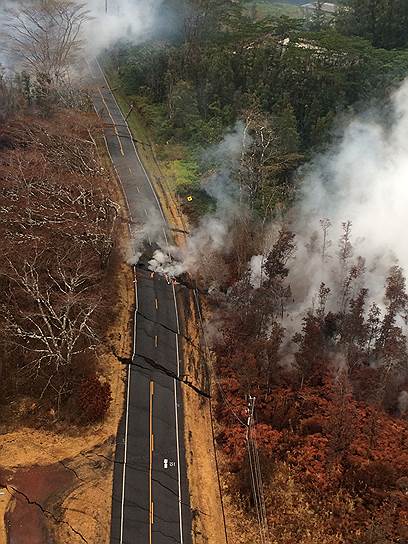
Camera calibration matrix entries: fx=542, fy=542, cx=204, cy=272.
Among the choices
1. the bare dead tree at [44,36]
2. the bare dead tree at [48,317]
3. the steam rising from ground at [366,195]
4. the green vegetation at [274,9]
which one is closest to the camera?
the bare dead tree at [48,317]

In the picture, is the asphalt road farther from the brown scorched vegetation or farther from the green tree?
the green tree

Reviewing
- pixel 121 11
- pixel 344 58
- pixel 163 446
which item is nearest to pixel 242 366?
pixel 163 446

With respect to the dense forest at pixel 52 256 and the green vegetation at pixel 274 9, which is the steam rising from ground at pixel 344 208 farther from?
the green vegetation at pixel 274 9

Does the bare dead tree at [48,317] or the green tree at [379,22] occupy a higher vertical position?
the green tree at [379,22]

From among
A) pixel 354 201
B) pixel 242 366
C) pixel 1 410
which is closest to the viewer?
pixel 1 410

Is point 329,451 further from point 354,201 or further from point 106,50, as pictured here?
point 106,50

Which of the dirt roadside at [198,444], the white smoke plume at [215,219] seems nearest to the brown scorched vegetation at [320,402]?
the dirt roadside at [198,444]

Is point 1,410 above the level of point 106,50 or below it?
below

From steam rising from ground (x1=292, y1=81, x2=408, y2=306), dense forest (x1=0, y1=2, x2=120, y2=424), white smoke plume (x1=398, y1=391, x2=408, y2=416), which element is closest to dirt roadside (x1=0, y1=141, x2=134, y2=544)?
dense forest (x1=0, y1=2, x2=120, y2=424)
